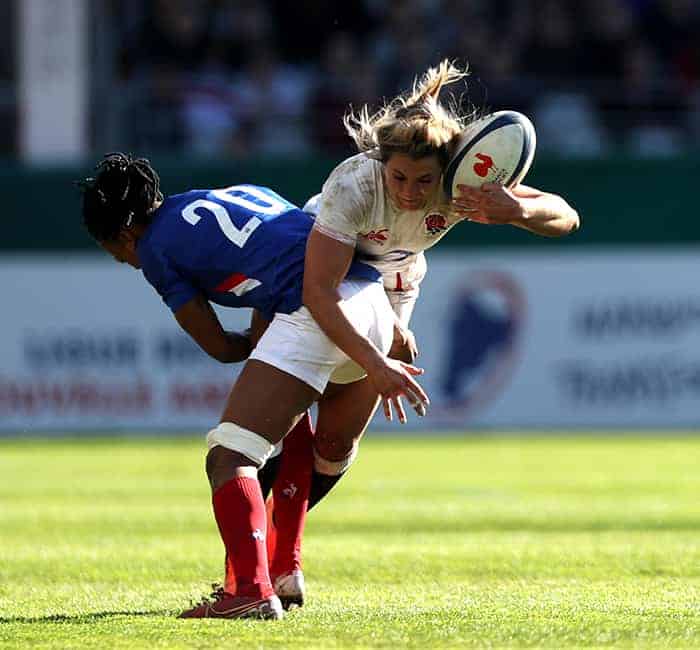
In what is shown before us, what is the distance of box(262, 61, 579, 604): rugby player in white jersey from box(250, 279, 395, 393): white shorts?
4.0 inches

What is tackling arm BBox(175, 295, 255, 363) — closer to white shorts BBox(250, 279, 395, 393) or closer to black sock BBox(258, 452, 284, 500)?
white shorts BBox(250, 279, 395, 393)

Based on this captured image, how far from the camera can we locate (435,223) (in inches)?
245

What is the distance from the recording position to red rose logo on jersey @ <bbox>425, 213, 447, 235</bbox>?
6199mm

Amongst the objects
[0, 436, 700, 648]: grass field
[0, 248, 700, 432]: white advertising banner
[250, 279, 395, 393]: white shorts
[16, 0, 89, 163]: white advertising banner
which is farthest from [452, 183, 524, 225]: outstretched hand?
[16, 0, 89, 163]: white advertising banner

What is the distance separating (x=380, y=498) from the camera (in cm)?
1149

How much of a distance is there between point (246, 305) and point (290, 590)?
1098 millimetres

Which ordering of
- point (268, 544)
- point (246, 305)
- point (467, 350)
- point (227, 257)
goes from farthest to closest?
1. point (467, 350)
2. point (268, 544)
3. point (246, 305)
4. point (227, 257)

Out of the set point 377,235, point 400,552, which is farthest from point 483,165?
point 400,552

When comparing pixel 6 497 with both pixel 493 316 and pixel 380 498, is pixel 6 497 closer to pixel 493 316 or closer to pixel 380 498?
pixel 380 498

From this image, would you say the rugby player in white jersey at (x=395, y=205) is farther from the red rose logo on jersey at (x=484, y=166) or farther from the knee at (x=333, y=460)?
the knee at (x=333, y=460)

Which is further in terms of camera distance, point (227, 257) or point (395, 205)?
point (227, 257)

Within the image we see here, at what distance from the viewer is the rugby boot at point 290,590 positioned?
21.0ft

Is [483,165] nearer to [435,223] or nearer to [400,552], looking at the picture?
[435,223]

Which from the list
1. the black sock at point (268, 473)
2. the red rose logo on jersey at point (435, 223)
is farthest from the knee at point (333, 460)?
the red rose logo on jersey at point (435, 223)
